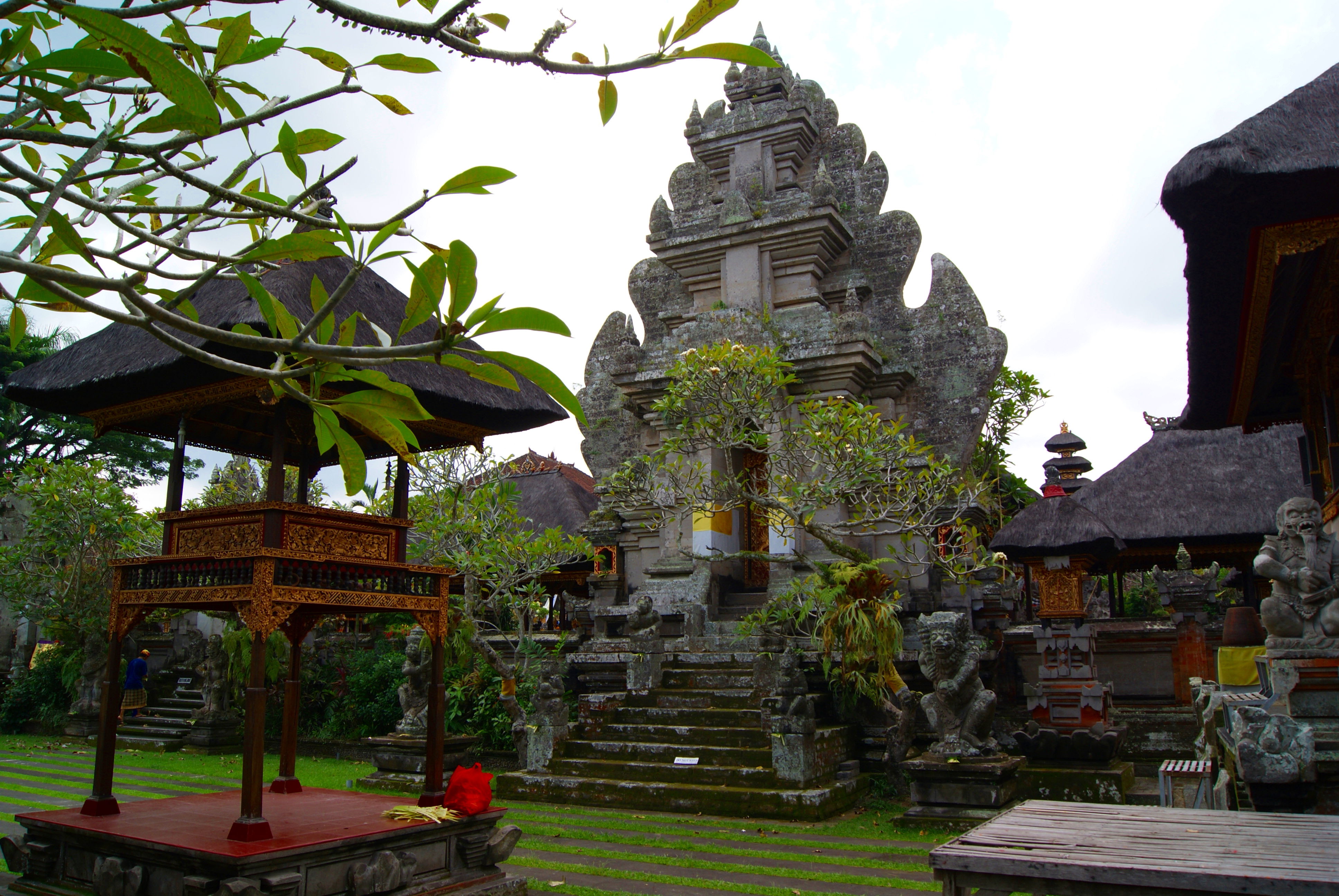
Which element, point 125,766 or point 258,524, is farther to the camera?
point 125,766

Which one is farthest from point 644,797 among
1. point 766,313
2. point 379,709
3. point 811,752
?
point 766,313

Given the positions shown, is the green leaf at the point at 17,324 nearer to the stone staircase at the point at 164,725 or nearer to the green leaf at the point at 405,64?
the green leaf at the point at 405,64

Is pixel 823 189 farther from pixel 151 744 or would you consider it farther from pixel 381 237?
pixel 151 744

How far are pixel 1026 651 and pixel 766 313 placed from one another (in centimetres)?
508

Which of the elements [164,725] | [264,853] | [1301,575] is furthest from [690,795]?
[164,725]

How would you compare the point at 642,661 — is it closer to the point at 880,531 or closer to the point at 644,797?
the point at 644,797

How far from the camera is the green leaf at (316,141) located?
2826 millimetres

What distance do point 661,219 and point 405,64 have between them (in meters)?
11.0

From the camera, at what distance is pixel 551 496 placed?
21.2 meters

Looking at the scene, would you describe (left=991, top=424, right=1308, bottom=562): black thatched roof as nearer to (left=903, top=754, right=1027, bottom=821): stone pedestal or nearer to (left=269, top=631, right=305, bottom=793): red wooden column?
(left=903, top=754, right=1027, bottom=821): stone pedestal

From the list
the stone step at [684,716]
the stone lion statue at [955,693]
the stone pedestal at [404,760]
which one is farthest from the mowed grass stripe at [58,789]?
the stone lion statue at [955,693]

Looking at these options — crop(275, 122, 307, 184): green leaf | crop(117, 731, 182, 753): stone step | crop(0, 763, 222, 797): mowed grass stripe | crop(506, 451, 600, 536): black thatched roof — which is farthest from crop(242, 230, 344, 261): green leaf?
crop(506, 451, 600, 536): black thatched roof

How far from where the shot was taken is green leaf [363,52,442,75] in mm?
2539

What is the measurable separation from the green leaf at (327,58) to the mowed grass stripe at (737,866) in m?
4.92
